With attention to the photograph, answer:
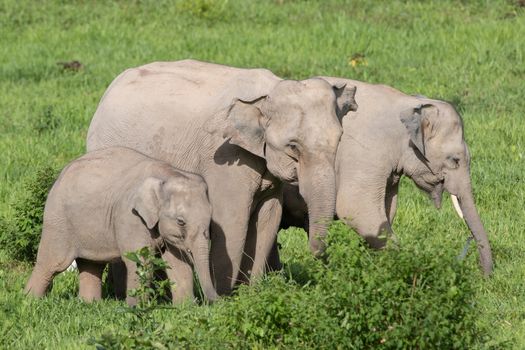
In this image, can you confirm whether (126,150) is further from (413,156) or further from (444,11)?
(444,11)

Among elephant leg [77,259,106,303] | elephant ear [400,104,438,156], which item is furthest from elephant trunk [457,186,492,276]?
elephant leg [77,259,106,303]

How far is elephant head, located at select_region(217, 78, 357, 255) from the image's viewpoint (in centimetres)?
843

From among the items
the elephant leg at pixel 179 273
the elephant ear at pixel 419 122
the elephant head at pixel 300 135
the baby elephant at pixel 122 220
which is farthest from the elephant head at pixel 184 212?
the elephant ear at pixel 419 122

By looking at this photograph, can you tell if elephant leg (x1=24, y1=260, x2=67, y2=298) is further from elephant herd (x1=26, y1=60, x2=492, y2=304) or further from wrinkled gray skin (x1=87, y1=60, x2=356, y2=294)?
wrinkled gray skin (x1=87, y1=60, x2=356, y2=294)

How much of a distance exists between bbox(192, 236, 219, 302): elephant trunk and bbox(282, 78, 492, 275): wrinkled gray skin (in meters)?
1.15

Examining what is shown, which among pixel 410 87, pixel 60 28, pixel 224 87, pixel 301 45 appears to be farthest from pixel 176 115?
pixel 60 28

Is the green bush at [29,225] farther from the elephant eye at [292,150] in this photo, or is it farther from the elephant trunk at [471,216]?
the elephant trunk at [471,216]

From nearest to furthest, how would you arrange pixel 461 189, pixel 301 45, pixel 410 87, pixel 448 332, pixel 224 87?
pixel 448 332, pixel 224 87, pixel 461 189, pixel 410 87, pixel 301 45

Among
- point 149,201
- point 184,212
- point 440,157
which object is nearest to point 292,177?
point 184,212

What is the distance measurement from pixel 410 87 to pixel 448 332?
9026 mm

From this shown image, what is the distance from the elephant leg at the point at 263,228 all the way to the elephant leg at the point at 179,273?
515 millimetres

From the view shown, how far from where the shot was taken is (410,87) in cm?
1588

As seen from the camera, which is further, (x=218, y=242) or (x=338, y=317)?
(x=218, y=242)

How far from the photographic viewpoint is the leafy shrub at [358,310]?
7.10 m
